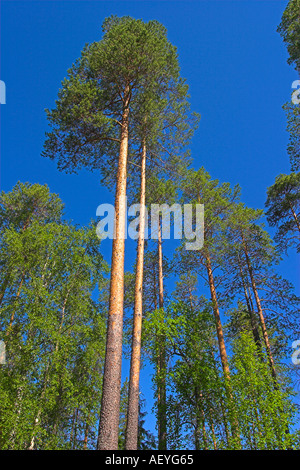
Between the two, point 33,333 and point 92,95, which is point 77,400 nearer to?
point 33,333

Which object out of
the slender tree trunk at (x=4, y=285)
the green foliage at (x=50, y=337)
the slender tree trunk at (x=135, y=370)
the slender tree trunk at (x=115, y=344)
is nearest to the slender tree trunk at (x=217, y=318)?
the slender tree trunk at (x=135, y=370)

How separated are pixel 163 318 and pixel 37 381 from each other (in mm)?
4317

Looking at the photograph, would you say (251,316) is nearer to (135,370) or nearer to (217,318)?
(217,318)

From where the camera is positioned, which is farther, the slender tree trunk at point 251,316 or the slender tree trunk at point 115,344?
the slender tree trunk at point 251,316

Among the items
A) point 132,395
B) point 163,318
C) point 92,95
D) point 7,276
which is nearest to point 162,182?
point 92,95

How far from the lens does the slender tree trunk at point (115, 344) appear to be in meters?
5.53

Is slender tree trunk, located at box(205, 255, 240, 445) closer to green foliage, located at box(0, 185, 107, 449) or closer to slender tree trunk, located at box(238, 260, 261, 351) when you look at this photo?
slender tree trunk, located at box(238, 260, 261, 351)

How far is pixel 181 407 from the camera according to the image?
962 centimetres

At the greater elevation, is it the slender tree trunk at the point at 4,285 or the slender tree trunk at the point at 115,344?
the slender tree trunk at the point at 4,285

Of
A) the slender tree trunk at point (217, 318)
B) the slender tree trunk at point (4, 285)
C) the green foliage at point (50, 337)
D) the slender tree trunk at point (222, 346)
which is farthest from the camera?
the slender tree trunk at point (4, 285)

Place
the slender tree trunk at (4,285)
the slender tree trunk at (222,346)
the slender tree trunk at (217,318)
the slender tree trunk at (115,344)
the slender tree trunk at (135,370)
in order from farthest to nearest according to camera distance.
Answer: the slender tree trunk at (4,285), the slender tree trunk at (217,318), the slender tree trunk at (222,346), the slender tree trunk at (135,370), the slender tree trunk at (115,344)

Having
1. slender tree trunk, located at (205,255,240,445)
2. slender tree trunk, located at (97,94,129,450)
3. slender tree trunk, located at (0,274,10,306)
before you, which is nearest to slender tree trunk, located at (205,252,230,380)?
slender tree trunk, located at (205,255,240,445)

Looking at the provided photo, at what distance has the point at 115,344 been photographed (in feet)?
20.9

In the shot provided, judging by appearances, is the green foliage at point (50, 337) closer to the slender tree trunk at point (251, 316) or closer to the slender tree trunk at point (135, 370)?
the slender tree trunk at point (135, 370)
